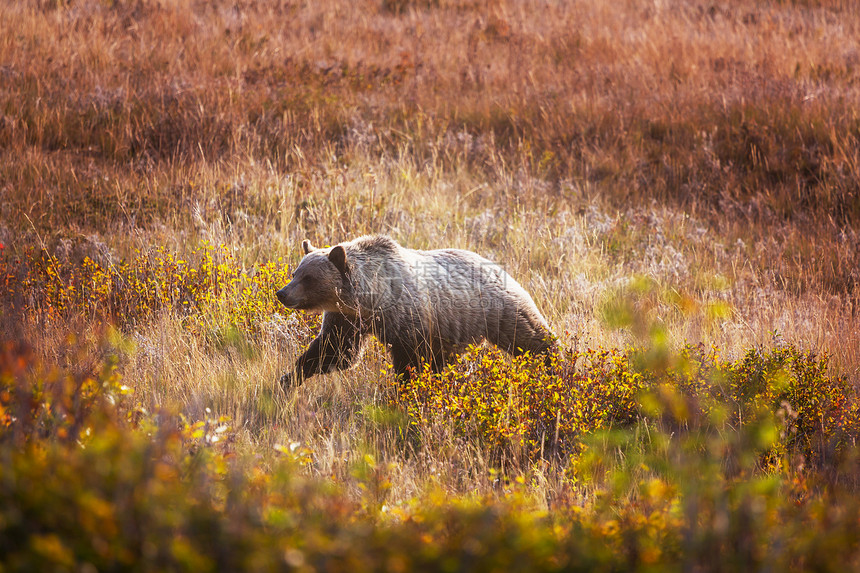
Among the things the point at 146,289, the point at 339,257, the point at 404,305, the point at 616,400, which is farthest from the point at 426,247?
the point at 616,400

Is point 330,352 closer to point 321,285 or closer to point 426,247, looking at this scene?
point 321,285

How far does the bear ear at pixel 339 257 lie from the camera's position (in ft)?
14.8

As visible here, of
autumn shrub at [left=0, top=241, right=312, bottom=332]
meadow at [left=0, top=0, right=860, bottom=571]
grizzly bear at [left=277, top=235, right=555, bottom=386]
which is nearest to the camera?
meadow at [left=0, top=0, right=860, bottom=571]

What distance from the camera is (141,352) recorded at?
4.68 metres

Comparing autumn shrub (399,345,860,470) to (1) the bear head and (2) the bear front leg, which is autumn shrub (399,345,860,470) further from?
(1) the bear head

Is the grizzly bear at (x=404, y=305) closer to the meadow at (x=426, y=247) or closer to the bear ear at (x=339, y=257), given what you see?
the bear ear at (x=339, y=257)

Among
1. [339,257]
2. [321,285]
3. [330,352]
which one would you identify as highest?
[339,257]

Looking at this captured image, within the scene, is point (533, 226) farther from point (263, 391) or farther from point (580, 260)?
point (263, 391)

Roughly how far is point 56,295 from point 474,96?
705cm

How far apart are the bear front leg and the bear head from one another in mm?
182

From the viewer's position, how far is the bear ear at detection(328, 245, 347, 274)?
450 cm

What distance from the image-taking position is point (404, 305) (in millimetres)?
4703

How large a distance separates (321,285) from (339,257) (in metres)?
0.23

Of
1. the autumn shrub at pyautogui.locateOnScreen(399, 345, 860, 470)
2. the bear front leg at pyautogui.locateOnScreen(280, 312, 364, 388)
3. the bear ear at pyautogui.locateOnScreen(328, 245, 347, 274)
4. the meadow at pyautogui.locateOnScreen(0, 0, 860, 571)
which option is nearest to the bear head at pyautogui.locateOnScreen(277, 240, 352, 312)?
the bear ear at pyautogui.locateOnScreen(328, 245, 347, 274)
